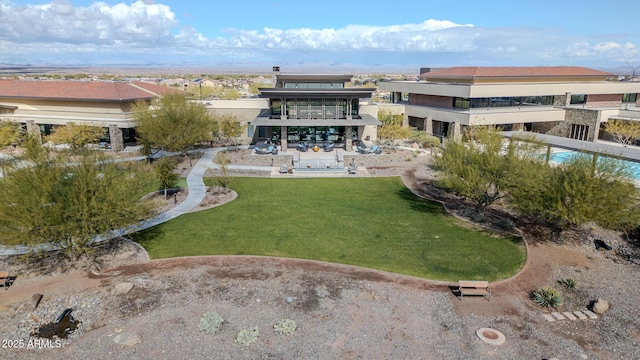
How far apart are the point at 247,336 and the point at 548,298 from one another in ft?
40.0

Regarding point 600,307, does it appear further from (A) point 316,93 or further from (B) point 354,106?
(B) point 354,106

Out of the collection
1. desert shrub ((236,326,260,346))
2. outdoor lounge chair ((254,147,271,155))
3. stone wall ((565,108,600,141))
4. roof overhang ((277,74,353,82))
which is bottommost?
desert shrub ((236,326,260,346))

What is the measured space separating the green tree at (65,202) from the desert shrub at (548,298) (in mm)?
18223

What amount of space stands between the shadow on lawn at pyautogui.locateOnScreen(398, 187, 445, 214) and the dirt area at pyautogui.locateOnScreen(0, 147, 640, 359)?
7.36 m

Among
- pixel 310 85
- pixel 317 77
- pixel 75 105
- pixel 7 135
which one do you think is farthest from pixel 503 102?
pixel 7 135

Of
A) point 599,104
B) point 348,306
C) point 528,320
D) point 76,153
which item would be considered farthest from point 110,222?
point 599,104

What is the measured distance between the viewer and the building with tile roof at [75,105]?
4512 cm

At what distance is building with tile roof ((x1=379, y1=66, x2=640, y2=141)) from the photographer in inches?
1864

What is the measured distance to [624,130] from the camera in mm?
42781

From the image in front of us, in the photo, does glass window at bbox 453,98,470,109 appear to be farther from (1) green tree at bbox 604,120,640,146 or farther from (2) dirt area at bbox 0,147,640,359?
(2) dirt area at bbox 0,147,640,359

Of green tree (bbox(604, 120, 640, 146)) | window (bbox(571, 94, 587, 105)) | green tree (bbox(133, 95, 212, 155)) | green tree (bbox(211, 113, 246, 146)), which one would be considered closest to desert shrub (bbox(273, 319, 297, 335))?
green tree (bbox(133, 95, 212, 155))

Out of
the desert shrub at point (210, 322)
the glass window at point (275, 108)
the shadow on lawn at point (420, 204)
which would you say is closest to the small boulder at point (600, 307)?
the shadow on lawn at point (420, 204)

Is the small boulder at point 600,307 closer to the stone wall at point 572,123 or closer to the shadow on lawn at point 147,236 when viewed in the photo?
the shadow on lawn at point 147,236

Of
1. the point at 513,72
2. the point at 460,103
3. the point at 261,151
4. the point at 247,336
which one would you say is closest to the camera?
the point at 247,336
